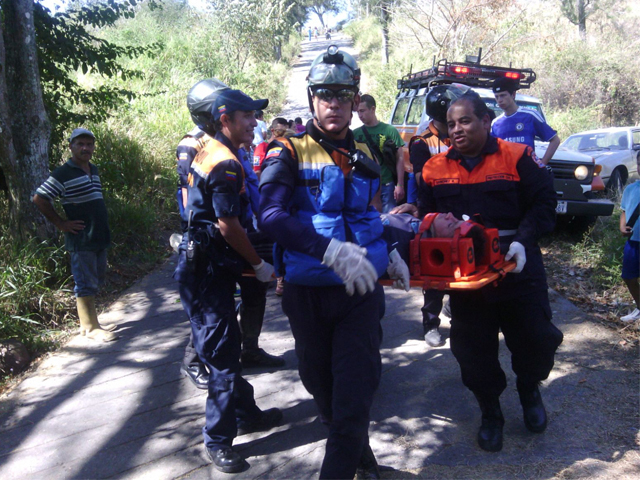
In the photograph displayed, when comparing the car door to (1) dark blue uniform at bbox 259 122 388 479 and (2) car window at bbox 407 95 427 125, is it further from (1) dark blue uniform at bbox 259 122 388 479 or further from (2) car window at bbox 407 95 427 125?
(1) dark blue uniform at bbox 259 122 388 479

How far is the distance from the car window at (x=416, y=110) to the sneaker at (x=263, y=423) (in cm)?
658

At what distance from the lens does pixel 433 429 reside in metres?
3.61

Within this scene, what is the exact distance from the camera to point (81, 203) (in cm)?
523

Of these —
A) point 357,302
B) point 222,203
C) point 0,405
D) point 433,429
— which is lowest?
point 433,429

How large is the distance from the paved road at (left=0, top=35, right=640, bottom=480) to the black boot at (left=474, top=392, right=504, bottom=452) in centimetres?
6

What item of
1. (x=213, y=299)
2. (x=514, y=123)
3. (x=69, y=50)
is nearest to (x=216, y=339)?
(x=213, y=299)

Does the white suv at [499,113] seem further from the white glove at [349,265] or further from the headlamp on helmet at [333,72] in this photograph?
the white glove at [349,265]

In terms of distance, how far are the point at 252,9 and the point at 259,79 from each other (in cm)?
362

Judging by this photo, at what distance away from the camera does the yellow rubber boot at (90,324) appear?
5.38 meters

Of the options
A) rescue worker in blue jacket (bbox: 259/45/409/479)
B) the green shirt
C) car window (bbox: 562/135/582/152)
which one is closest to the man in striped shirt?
the green shirt

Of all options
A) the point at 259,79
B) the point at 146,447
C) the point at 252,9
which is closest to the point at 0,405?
the point at 146,447

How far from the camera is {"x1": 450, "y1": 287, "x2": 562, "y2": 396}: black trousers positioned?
325 centimetres

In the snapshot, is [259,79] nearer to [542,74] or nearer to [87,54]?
[542,74]

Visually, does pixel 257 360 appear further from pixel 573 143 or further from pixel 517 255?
pixel 573 143
